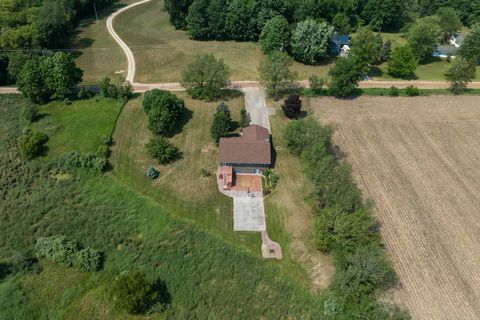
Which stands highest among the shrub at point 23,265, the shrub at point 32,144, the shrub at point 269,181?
the shrub at point 32,144

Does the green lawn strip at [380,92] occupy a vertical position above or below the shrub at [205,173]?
above

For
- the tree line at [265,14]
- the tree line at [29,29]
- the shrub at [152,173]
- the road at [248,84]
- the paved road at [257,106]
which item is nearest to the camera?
the shrub at [152,173]

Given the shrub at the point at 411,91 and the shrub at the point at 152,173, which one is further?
the shrub at the point at 411,91

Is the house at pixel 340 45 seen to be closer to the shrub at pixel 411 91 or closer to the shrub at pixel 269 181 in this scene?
the shrub at pixel 411 91

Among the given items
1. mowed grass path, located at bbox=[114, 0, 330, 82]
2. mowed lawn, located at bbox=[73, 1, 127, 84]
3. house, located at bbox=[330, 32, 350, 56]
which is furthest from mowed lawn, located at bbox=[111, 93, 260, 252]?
house, located at bbox=[330, 32, 350, 56]

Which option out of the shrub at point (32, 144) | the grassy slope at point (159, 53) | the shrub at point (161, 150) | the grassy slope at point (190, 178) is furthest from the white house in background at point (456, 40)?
the shrub at point (32, 144)

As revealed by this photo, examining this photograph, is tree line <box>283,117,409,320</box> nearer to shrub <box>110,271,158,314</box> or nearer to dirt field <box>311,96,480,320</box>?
dirt field <box>311,96,480,320</box>

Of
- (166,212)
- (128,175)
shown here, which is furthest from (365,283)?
(128,175)
